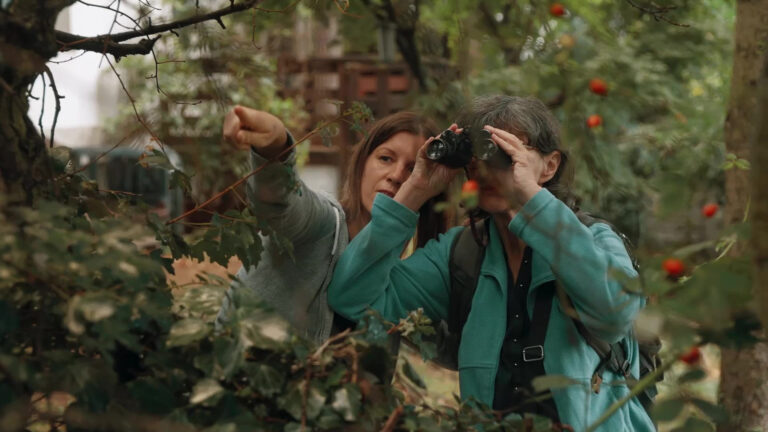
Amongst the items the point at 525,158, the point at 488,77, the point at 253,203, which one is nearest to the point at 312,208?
the point at 253,203

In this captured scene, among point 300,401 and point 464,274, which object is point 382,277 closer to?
point 464,274

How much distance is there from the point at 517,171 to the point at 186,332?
101 centimetres

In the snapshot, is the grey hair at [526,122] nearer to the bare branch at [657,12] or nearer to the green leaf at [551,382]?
the bare branch at [657,12]

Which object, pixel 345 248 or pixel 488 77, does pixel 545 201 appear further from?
pixel 488 77

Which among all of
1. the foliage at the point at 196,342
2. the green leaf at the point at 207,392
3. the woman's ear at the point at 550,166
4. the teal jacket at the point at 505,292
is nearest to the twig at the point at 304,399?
the foliage at the point at 196,342

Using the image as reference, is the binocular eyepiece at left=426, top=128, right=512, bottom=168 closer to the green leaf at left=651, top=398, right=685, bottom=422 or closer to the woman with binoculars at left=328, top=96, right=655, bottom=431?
the woman with binoculars at left=328, top=96, right=655, bottom=431

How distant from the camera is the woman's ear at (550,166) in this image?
2197mm

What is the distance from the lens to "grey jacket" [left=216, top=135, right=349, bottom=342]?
6.37 feet

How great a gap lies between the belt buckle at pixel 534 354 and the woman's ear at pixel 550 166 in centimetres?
43

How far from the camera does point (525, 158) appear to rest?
2.04 m

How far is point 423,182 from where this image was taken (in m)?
2.18

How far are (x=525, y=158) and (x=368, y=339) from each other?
2.70ft

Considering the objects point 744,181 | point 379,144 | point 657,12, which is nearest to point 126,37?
point 379,144

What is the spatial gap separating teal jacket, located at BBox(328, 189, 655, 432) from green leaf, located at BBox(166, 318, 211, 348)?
2.12 feet
